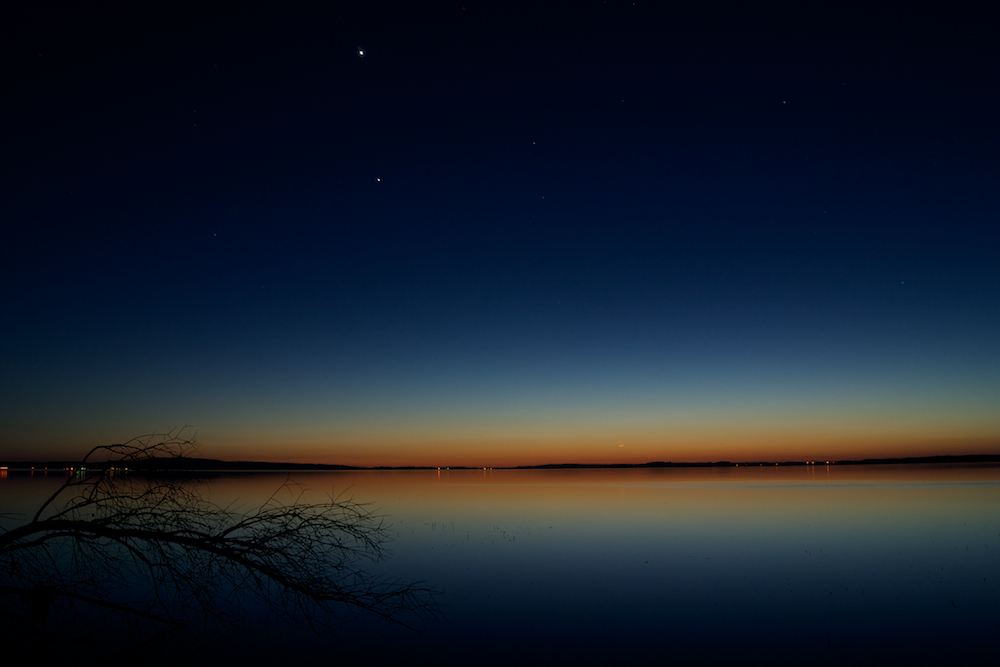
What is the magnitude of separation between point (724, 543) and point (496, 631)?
47.7 feet

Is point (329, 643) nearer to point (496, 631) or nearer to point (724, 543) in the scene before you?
point (496, 631)

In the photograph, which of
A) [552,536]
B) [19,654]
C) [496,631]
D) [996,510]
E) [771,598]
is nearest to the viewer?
[19,654]

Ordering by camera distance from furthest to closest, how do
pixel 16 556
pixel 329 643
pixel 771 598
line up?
pixel 771 598, pixel 329 643, pixel 16 556

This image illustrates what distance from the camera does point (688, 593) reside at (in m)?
16.7

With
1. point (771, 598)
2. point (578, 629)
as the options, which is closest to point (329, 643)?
point (578, 629)

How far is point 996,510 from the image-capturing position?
35.2 metres

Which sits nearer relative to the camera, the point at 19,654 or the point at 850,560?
the point at 19,654

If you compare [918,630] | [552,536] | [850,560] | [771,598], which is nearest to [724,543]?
[850,560]

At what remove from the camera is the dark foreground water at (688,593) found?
1210 cm

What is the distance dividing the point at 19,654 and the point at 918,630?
14.9 meters

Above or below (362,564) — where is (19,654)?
above

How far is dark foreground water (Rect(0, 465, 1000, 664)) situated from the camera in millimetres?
12102

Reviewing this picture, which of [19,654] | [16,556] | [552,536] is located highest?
[16,556]

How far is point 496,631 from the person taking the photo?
1351 centimetres
